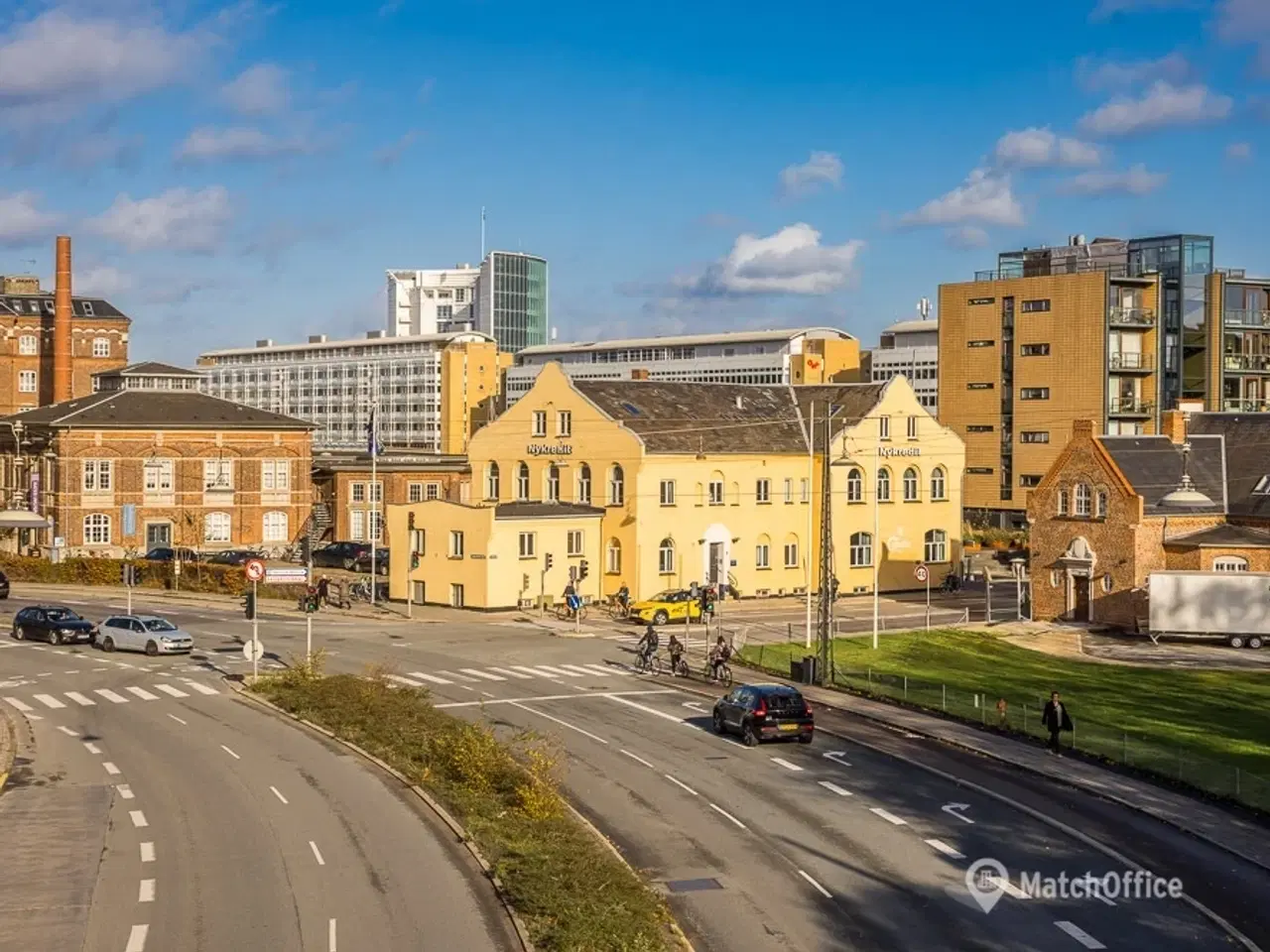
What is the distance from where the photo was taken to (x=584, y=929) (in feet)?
71.9

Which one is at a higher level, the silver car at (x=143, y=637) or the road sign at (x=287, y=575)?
the road sign at (x=287, y=575)

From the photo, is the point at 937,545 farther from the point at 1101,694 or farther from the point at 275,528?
the point at 275,528

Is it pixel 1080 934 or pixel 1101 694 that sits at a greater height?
pixel 1101 694

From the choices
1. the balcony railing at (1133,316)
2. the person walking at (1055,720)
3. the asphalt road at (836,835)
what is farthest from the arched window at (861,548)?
the person walking at (1055,720)

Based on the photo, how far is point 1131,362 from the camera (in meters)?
103

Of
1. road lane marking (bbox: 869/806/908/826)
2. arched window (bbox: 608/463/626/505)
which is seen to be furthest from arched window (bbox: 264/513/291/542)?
road lane marking (bbox: 869/806/908/826)

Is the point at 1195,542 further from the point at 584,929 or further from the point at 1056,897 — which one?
the point at 584,929

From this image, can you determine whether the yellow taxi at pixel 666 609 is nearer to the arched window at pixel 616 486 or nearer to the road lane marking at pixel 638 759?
the arched window at pixel 616 486

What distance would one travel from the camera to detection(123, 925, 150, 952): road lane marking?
22225 mm

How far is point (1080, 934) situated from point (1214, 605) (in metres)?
43.2

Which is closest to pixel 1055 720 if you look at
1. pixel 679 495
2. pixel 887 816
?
pixel 887 816

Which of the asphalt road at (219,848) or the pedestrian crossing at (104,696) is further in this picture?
the pedestrian crossing at (104,696)

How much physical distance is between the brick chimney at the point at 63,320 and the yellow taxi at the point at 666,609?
228 ft

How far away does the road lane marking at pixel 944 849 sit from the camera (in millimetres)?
28484
